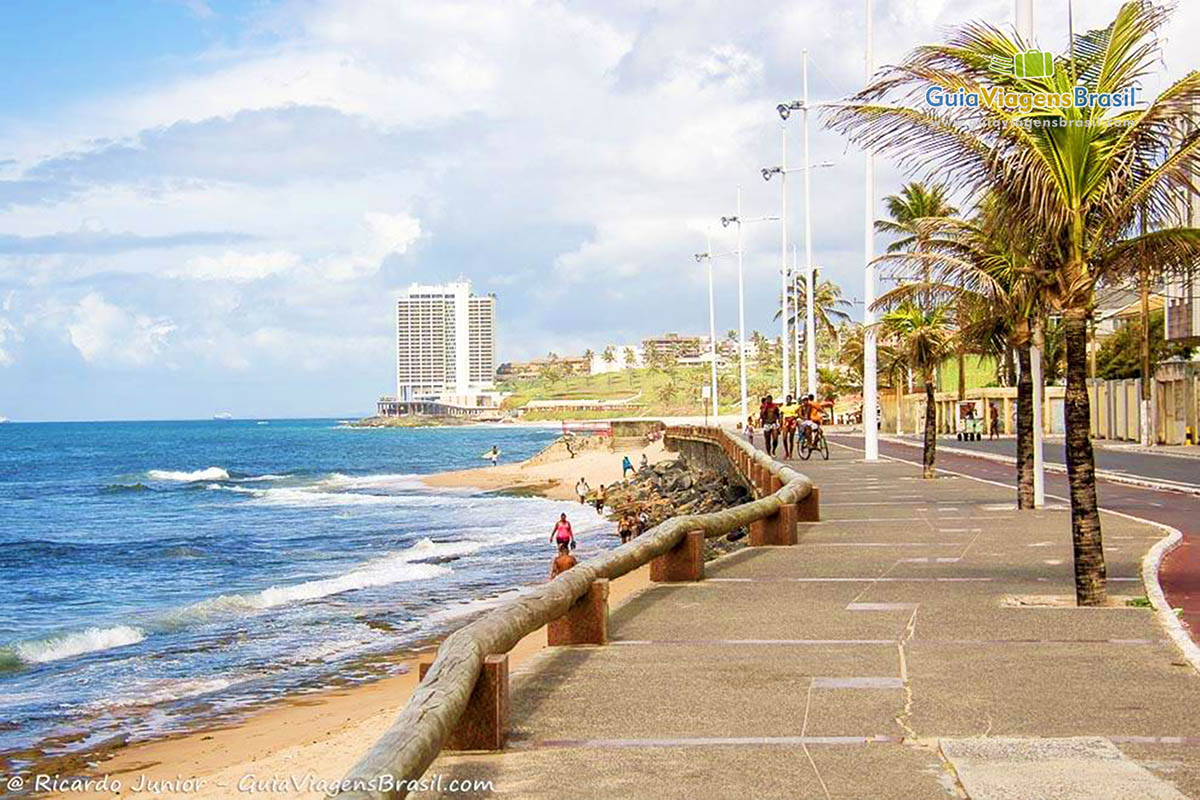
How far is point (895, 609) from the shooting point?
41.9 feet

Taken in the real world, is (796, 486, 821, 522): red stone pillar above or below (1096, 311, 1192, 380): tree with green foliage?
below

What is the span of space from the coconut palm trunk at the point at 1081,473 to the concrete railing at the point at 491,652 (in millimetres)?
3770

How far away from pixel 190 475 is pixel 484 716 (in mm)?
97430

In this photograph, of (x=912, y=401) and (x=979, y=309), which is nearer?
(x=979, y=309)

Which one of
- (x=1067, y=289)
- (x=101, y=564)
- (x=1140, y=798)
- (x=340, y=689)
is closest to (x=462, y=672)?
(x=1140, y=798)

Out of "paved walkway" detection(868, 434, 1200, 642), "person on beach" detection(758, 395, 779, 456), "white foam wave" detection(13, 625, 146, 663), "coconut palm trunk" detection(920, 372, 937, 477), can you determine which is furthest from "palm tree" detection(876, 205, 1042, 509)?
"person on beach" detection(758, 395, 779, 456)

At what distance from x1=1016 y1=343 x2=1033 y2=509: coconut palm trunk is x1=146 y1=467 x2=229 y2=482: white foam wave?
7871cm

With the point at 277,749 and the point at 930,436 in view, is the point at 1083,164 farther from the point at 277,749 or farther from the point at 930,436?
the point at 930,436

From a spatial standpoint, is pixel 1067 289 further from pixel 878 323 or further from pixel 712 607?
pixel 878 323

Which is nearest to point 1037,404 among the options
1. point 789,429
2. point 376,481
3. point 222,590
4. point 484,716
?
point 484,716

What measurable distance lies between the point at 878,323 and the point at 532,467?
57249 mm

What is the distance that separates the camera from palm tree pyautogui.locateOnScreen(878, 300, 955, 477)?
3284cm

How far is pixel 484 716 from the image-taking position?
25.5 feet

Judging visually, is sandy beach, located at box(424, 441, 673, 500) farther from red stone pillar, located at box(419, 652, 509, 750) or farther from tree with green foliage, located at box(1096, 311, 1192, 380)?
red stone pillar, located at box(419, 652, 509, 750)
